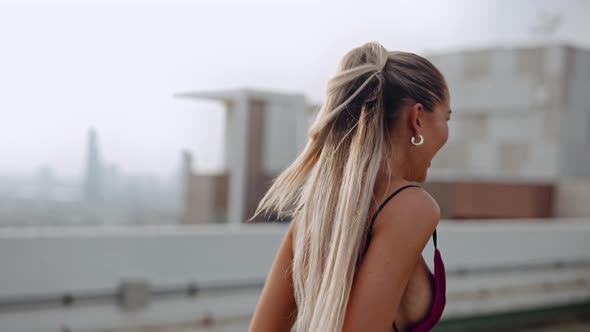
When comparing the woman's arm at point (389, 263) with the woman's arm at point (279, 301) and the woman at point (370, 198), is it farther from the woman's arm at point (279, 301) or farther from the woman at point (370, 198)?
the woman's arm at point (279, 301)

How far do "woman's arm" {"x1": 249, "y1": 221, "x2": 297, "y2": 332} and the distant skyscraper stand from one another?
5.02m

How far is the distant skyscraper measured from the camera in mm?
6384

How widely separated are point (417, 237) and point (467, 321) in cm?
567

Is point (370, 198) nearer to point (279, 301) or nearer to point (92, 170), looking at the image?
point (279, 301)

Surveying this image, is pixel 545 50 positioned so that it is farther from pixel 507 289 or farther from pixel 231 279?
pixel 231 279

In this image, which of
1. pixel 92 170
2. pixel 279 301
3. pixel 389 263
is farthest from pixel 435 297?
pixel 92 170

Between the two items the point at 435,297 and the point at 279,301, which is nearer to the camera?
the point at 435,297

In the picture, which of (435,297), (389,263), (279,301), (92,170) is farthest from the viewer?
(92,170)

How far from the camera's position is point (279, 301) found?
155 centimetres

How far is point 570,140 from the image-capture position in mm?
25938

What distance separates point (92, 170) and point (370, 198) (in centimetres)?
615

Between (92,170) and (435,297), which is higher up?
(435,297)

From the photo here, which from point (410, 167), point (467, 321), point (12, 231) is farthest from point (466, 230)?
point (410, 167)

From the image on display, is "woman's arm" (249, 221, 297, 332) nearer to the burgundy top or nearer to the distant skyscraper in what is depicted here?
the burgundy top
